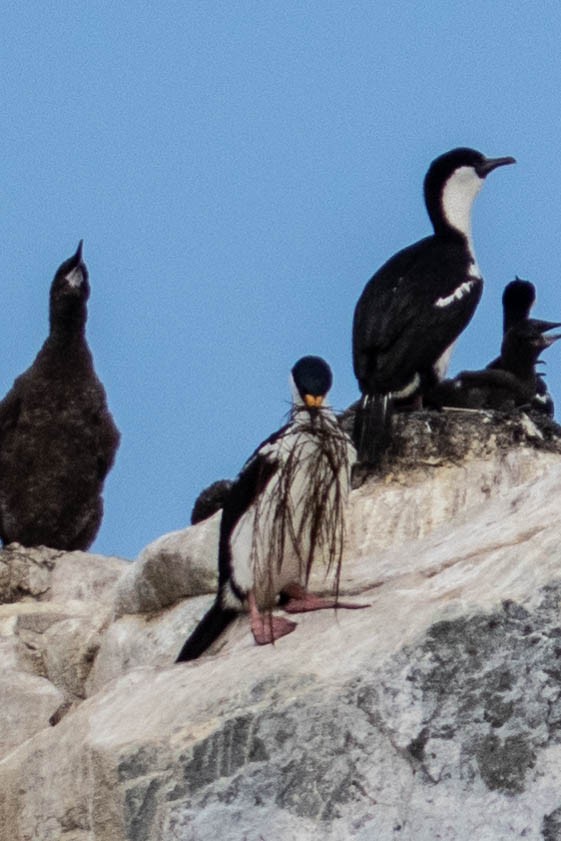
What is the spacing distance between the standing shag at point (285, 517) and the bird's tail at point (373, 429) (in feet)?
13.3

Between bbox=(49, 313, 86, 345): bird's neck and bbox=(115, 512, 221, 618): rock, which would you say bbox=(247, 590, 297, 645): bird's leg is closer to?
bbox=(115, 512, 221, 618): rock

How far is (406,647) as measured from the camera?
713 cm

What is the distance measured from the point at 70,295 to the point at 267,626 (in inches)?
335

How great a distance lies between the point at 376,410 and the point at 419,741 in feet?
20.4

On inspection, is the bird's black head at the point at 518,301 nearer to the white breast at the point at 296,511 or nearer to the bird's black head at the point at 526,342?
the bird's black head at the point at 526,342

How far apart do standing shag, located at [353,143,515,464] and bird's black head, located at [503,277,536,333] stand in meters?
1.96

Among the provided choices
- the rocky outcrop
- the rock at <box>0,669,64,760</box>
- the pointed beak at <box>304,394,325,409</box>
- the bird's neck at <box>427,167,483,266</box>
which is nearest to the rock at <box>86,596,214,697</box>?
the rock at <box>0,669,64,760</box>

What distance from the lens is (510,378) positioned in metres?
14.9

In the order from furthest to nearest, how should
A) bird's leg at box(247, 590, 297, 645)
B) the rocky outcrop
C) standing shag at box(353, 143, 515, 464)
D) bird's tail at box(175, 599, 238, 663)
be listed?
standing shag at box(353, 143, 515, 464) < bird's tail at box(175, 599, 238, 663) < bird's leg at box(247, 590, 297, 645) < the rocky outcrop

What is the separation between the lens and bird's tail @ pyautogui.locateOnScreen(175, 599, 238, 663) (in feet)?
29.2

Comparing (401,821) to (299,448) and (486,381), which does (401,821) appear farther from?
(486,381)

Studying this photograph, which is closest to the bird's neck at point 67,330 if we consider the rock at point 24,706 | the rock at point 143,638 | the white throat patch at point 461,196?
the white throat patch at point 461,196

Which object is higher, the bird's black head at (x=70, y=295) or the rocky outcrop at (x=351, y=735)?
the bird's black head at (x=70, y=295)

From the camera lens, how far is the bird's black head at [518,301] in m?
16.8
